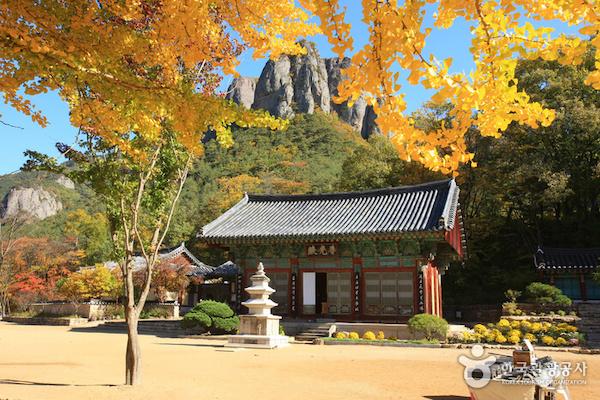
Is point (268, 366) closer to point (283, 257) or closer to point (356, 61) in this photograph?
point (356, 61)

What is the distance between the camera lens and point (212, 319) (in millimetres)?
19328

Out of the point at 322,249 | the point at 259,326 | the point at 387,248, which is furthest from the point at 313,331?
the point at 387,248

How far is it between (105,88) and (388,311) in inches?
660

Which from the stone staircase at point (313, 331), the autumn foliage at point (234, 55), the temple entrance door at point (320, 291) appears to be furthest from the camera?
the temple entrance door at point (320, 291)

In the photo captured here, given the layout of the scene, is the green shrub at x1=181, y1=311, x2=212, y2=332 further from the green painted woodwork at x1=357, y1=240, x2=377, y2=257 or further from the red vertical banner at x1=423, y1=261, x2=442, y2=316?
the red vertical banner at x1=423, y1=261, x2=442, y2=316

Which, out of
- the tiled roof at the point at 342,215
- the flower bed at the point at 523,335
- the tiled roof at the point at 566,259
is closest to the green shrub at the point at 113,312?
the tiled roof at the point at 342,215

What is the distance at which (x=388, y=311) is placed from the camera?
19.4m

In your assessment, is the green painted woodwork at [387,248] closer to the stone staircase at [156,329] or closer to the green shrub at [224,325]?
the green shrub at [224,325]

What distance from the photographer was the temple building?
1905 cm

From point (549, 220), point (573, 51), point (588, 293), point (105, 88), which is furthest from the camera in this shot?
point (549, 220)

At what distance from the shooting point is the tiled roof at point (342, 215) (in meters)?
19.2

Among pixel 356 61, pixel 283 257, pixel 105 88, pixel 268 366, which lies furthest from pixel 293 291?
pixel 356 61

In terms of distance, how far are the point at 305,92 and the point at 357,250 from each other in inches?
3123

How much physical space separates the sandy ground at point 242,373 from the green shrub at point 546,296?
12593mm
